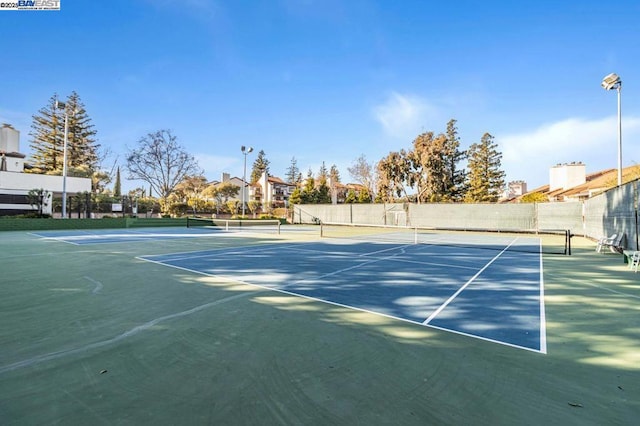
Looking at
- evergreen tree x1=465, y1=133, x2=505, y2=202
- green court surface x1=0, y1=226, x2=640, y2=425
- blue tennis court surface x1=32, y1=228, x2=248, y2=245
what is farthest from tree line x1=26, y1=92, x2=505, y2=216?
green court surface x1=0, y1=226, x2=640, y2=425

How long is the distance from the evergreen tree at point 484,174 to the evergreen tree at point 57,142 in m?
57.7

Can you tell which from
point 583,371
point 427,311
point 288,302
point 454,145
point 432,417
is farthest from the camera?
point 454,145

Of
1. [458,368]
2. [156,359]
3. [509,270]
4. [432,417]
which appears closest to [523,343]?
[458,368]

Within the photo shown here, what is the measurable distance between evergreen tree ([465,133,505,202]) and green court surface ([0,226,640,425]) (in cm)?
3818

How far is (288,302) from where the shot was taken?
202 inches

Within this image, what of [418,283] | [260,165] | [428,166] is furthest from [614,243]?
[260,165]

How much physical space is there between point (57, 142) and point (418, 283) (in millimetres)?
66880

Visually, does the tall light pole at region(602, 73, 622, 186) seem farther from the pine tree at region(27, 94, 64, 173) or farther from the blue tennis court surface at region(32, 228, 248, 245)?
the pine tree at region(27, 94, 64, 173)

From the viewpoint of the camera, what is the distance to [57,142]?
174ft

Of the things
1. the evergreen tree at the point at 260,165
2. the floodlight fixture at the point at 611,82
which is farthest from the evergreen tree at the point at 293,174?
the floodlight fixture at the point at 611,82

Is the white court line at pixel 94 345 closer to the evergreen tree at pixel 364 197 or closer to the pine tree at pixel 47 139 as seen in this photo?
the evergreen tree at pixel 364 197

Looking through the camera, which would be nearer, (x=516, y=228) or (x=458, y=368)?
(x=458, y=368)

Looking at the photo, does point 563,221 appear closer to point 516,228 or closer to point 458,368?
point 516,228

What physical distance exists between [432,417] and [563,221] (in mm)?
24791
